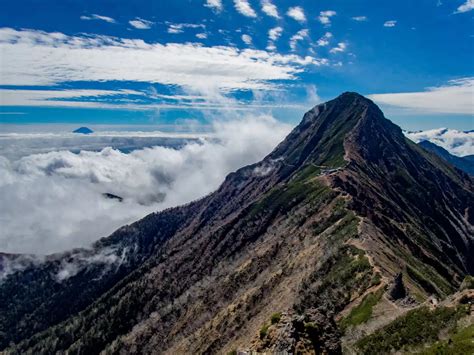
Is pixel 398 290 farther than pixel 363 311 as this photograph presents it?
Yes

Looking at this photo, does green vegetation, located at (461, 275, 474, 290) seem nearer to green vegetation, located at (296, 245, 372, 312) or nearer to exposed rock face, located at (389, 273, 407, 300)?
exposed rock face, located at (389, 273, 407, 300)

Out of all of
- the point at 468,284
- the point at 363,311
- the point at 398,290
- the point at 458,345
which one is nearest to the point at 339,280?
the point at 363,311

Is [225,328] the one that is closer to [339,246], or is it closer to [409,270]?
[339,246]

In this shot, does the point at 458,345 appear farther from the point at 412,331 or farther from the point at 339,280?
the point at 339,280

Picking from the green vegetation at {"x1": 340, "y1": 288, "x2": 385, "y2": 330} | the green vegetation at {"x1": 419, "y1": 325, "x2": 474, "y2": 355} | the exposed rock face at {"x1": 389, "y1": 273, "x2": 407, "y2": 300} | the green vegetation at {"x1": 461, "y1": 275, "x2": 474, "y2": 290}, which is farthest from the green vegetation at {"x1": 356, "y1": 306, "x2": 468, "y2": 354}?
the exposed rock face at {"x1": 389, "y1": 273, "x2": 407, "y2": 300}

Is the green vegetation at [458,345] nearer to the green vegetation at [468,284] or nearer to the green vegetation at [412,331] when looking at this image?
the green vegetation at [412,331]

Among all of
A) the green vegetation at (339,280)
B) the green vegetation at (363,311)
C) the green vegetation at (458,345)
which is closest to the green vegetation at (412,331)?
the green vegetation at (458,345)
